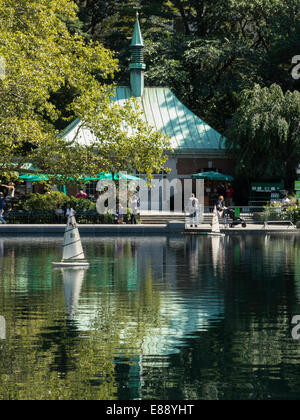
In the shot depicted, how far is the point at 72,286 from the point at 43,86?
16122 mm

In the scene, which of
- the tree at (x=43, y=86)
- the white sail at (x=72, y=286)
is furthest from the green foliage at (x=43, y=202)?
the white sail at (x=72, y=286)

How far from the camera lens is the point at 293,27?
51625 mm

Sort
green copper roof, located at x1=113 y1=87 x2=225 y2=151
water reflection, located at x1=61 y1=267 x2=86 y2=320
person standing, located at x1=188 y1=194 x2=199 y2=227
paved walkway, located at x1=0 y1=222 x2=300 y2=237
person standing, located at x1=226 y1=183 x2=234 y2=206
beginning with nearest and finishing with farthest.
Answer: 1. water reflection, located at x1=61 y1=267 x2=86 y2=320
2. paved walkway, located at x1=0 y1=222 x2=300 y2=237
3. person standing, located at x1=188 y1=194 x2=199 y2=227
4. person standing, located at x1=226 y1=183 x2=234 y2=206
5. green copper roof, located at x1=113 y1=87 x2=225 y2=151

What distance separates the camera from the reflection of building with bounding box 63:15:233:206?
5006cm

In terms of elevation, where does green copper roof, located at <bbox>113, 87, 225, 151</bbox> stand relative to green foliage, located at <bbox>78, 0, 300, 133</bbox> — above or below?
below

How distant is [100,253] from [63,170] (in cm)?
979

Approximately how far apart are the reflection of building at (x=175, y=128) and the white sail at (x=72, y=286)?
98.4 ft

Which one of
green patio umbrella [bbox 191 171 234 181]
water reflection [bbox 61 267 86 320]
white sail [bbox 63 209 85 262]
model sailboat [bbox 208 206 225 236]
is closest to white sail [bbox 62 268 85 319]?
water reflection [bbox 61 267 86 320]

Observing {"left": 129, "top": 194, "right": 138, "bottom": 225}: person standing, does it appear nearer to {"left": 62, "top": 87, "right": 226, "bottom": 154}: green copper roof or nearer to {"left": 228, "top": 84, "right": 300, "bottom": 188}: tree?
{"left": 228, "top": 84, "right": 300, "bottom": 188}: tree

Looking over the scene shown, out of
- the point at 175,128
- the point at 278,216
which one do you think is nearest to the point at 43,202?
the point at 278,216

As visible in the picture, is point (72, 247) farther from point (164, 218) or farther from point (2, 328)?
point (164, 218)

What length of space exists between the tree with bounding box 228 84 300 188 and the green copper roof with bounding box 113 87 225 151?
3.40 m

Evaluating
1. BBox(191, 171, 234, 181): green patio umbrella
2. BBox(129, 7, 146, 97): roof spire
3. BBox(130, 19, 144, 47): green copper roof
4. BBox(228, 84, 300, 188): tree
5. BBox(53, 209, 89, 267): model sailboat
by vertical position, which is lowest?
BBox(53, 209, 89, 267): model sailboat
